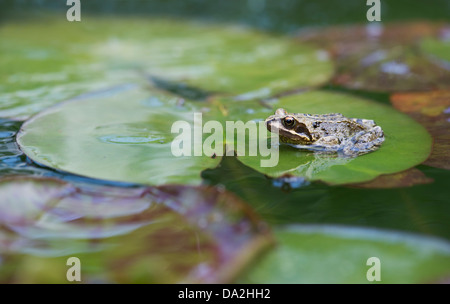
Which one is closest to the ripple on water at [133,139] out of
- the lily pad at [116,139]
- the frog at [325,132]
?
the lily pad at [116,139]

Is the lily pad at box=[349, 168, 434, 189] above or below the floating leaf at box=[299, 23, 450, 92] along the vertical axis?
below

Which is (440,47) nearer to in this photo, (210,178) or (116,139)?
(210,178)

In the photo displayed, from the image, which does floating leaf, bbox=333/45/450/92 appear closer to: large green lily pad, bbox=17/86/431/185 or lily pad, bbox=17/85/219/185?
large green lily pad, bbox=17/86/431/185

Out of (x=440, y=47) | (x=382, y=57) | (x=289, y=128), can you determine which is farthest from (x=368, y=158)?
(x=440, y=47)

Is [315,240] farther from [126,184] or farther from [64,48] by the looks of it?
[64,48]

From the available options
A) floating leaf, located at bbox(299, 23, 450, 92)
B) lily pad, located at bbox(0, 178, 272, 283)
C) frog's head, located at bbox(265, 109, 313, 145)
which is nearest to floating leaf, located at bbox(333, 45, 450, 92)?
floating leaf, located at bbox(299, 23, 450, 92)
